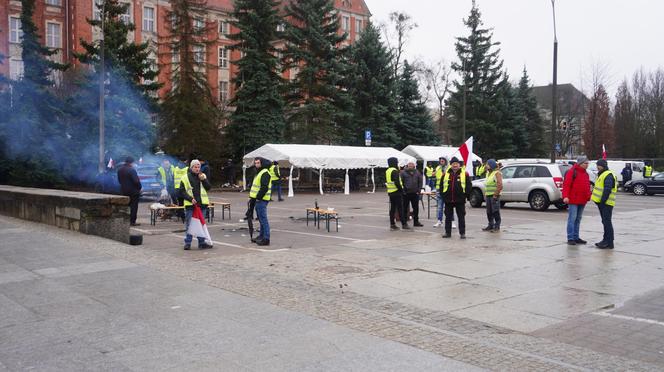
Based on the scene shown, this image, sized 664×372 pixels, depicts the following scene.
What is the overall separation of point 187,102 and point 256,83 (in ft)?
17.3

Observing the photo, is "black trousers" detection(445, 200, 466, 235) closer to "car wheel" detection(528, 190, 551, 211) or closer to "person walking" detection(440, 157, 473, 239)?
"person walking" detection(440, 157, 473, 239)

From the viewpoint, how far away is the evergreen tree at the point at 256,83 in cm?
3891

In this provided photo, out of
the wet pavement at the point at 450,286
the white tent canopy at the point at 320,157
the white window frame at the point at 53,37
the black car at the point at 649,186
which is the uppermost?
the white window frame at the point at 53,37

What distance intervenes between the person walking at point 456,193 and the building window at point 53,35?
50578 millimetres

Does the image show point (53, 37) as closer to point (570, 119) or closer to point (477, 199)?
point (477, 199)

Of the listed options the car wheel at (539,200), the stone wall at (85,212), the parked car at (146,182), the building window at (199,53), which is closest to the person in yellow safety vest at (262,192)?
the stone wall at (85,212)

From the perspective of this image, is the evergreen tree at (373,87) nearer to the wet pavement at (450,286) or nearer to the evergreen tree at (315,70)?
the evergreen tree at (315,70)

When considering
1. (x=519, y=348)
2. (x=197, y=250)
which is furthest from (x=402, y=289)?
(x=197, y=250)

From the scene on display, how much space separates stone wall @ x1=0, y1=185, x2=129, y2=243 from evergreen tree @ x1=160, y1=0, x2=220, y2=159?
70.4 feet

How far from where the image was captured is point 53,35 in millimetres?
53250

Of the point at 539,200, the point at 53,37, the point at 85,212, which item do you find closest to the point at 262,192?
the point at 85,212

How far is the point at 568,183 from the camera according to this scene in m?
11.9

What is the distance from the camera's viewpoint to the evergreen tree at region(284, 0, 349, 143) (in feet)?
137

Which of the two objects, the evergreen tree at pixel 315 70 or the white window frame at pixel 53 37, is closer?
the evergreen tree at pixel 315 70
